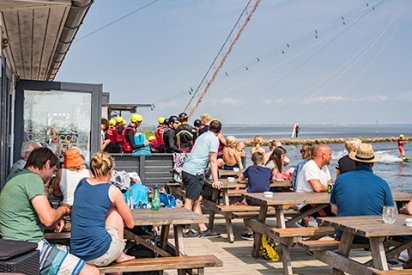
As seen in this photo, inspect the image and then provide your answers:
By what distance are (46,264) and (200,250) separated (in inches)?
130

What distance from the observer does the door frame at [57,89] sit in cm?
751

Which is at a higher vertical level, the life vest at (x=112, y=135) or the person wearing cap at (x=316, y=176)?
the life vest at (x=112, y=135)

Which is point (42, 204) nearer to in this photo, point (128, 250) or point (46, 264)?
point (46, 264)

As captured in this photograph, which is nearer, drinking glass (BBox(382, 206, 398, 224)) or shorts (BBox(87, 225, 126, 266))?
shorts (BBox(87, 225, 126, 266))

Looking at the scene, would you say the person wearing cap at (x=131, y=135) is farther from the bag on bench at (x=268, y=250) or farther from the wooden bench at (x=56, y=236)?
the wooden bench at (x=56, y=236)

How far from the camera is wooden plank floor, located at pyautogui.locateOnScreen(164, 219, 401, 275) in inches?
242

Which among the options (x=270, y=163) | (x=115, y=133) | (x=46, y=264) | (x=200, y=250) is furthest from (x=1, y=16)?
(x=115, y=133)

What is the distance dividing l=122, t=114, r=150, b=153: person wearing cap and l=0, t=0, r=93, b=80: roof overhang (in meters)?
2.78

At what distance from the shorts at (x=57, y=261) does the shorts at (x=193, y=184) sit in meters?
3.57

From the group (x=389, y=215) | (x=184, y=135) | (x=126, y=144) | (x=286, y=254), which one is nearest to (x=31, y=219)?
(x=389, y=215)

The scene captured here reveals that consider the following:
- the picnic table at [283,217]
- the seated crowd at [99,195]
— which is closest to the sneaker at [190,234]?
the seated crowd at [99,195]

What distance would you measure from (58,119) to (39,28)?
2.46 m

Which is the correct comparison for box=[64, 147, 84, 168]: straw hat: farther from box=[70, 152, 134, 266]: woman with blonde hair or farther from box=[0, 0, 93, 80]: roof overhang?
box=[70, 152, 134, 266]: woman with blonde hair

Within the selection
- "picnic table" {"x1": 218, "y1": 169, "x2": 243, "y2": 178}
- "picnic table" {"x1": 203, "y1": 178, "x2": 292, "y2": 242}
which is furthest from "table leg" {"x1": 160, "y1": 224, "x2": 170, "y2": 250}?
"picnic table" {"x1": 218, "y1": 169, "x2": 243, "y2": 178}
